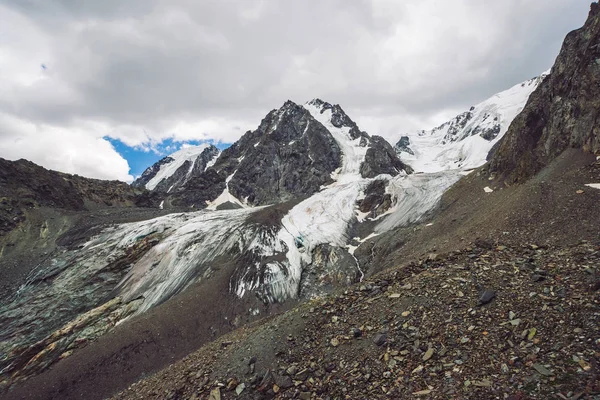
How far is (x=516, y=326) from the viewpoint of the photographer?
797 centimetres

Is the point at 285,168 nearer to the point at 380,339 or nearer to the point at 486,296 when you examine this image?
the point at 380,339

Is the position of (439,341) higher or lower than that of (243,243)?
lower

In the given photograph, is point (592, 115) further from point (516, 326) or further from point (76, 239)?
point (76, 239)

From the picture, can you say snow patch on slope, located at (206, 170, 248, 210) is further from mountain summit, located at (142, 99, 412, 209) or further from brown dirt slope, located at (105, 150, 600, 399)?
brown dirt slope, located at (105, 150, 600, 399)

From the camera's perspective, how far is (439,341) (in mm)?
8531

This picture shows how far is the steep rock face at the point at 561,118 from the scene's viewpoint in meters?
35.0

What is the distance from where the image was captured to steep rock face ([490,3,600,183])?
3497 cm

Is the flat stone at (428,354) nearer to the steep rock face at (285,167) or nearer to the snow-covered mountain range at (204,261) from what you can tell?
the snow-covered mountain range at (204,261)

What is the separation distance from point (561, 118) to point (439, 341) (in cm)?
4684

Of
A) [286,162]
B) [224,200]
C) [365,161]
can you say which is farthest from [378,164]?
[224,200]

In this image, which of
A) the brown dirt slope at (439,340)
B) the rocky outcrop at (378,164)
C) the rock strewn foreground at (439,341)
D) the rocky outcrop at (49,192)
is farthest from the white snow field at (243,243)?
the rocky outcrop at (378,164)

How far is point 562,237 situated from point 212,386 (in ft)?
75.7

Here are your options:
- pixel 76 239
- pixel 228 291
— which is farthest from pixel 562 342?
pixel 76 239

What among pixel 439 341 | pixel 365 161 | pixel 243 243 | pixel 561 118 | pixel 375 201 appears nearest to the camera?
pixel 439 341
